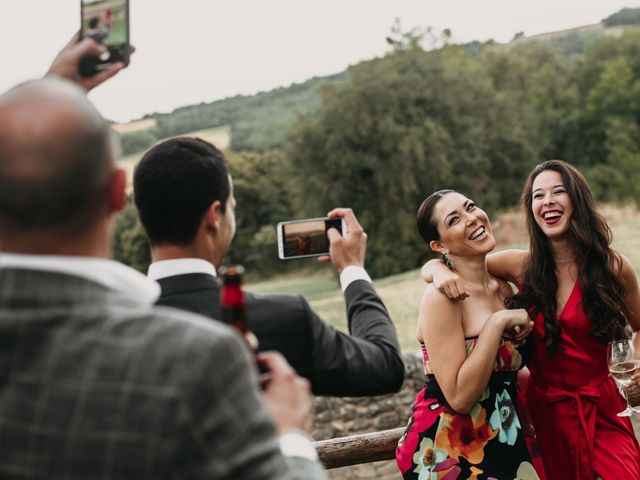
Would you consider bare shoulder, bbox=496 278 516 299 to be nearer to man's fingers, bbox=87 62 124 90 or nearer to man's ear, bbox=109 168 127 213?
man's fingers, bbox=87 62 124 90

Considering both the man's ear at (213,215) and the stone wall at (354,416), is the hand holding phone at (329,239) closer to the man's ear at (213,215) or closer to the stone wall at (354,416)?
the man's ear at (213,215)

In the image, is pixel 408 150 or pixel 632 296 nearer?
pixel 632 296

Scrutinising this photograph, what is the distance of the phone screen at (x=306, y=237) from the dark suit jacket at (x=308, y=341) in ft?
1.33

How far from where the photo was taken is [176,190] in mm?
2406

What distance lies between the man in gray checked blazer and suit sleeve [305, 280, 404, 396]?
861mm

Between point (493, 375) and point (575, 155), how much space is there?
199 ft

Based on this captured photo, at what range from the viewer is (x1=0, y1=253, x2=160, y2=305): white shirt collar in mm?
1579

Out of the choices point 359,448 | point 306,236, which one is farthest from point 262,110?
point 306,236

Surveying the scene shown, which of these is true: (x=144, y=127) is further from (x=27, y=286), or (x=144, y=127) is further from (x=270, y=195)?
(x=27, y=286)

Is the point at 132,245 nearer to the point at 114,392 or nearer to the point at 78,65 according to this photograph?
the point at 78,65

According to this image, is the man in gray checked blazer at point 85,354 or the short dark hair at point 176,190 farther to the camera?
the short dark hair at point 176,190

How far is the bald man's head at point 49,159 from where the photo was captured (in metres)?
1.54

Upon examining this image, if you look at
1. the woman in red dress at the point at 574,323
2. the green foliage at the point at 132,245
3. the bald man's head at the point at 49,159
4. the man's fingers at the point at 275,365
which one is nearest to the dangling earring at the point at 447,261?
the woman in red dress at the point at 574,323

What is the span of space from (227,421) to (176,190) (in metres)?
1.00
